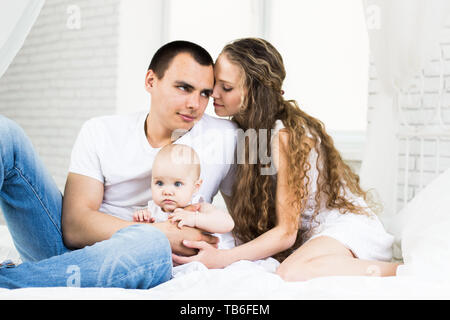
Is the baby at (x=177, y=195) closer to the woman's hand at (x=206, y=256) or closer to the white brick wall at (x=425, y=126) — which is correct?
the woman's hand at (x=206, y=256)

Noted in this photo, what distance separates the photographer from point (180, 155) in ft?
4.66

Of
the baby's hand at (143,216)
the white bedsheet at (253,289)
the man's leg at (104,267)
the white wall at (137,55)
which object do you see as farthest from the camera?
the white wall at (137,55)

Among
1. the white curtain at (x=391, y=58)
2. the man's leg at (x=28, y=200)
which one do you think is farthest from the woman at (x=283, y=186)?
the man's leg at (x=28, y=200)

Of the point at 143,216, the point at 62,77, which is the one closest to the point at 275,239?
the point at 143,216

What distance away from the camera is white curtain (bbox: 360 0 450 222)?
1.91 m

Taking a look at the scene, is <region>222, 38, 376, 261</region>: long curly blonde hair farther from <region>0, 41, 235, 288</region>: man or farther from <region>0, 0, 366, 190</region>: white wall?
<region>0, 0, 366, 190</region>: white wall

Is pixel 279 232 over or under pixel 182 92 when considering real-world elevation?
under

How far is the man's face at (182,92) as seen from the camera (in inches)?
59.5

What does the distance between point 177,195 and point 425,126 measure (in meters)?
1.25

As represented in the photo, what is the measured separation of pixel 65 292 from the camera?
35.8 inches

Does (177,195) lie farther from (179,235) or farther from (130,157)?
(130,157)

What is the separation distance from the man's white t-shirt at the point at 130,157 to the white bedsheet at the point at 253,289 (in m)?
0.44

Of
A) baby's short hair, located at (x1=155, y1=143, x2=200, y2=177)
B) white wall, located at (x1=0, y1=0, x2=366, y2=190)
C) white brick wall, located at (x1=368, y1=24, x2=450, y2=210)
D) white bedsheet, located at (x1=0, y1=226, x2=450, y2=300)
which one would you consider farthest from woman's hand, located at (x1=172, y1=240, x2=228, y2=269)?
white wall, located at (x1=0, y1=0, x2=366, y2=190)

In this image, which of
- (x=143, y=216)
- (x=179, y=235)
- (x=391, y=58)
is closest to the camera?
(x=179, y=235)
